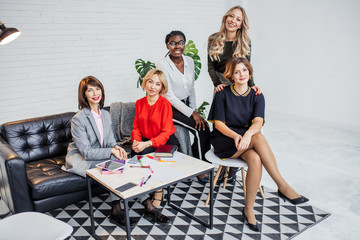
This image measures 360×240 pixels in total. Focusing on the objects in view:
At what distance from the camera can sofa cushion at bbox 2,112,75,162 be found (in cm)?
316

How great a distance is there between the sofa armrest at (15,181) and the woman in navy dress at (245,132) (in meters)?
1.57

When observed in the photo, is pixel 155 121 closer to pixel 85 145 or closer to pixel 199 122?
pixel 199 122

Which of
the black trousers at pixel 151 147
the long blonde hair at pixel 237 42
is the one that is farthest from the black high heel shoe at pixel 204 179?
the long blonde hair at pixel 237 42

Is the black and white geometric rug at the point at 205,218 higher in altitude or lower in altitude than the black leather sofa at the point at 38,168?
lower

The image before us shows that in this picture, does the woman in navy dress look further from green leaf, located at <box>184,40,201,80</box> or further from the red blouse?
green leaf, located at <box>184,40,201,80</box>

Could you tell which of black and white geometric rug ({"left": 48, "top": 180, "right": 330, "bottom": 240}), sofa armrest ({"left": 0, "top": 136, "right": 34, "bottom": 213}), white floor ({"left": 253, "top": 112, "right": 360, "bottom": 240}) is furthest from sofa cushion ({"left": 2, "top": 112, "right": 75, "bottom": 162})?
white floor ({"left": 253, "top": 112, "right": 360, "bottom": 240})

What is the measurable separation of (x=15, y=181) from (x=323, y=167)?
3168 mm

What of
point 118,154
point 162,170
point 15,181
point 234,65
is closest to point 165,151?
point 162,170

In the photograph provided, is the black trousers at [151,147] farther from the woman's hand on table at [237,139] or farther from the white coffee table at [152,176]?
the woman's hand on table at [237,139]

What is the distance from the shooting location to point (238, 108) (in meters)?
2.99

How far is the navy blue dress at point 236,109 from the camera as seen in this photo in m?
2.97

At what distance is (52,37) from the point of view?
4293 millimetres

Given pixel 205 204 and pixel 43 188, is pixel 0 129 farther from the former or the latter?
pixel 205 204

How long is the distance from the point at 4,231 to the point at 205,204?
5.74 ft
